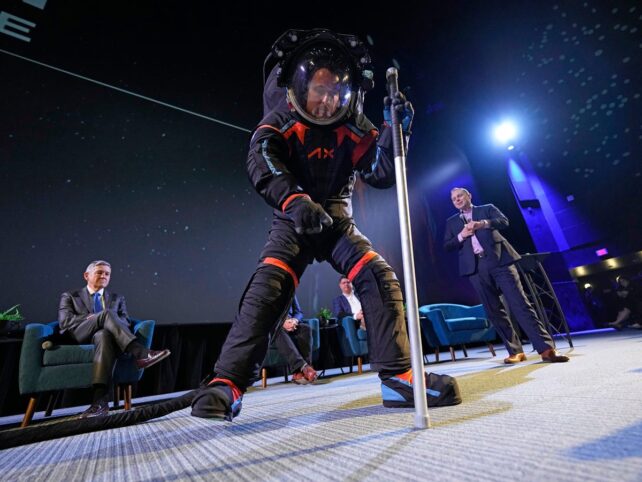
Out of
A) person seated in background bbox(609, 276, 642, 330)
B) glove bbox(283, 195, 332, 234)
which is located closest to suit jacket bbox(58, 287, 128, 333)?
glove bbox(283, 195, 332, 234)

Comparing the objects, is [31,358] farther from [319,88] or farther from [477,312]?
[477,312]

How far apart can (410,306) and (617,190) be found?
8.49 meters

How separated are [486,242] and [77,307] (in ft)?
11.6

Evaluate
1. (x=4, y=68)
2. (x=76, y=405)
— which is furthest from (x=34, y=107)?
(x=76, y=405)

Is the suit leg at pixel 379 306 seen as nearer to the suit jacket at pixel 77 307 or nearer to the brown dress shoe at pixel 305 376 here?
the brown dress shoe at pixel 305 376

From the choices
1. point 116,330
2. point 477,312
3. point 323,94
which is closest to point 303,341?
point 116,330

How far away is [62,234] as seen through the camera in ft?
12.1

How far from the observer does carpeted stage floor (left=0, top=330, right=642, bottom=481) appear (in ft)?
1.81

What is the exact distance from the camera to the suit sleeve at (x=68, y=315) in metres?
2.62

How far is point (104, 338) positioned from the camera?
241cm

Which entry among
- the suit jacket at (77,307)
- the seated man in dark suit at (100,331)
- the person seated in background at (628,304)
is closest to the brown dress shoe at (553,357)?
the seated man in dark suit at (100,331)

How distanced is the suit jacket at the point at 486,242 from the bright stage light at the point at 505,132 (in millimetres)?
5981

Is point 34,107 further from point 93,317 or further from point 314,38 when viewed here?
point 314,38

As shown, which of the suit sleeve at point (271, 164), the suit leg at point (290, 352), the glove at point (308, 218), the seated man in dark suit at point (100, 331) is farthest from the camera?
the suit leg at point (290, 352)
